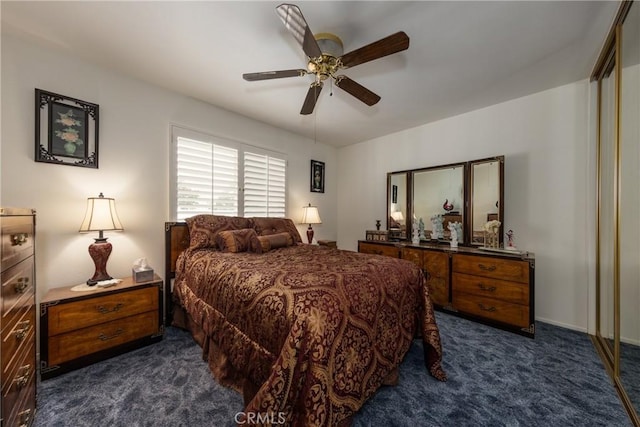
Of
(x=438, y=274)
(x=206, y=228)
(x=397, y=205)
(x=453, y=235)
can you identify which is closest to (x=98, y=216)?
(x=206, y=228)

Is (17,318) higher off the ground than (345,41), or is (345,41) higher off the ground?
(345,41)

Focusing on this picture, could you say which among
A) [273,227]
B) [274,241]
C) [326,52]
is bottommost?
[274,241]

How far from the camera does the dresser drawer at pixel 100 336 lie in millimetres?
1768

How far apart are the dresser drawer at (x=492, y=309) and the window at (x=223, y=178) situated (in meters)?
2.72

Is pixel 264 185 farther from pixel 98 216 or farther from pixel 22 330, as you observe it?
pixel 22 330

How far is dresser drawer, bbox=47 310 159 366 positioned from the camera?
5.80ft

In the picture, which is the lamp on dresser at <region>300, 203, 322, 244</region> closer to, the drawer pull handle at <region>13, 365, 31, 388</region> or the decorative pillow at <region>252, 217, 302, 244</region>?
the decorative pillow at <region>252, 217, 302, 244</region>

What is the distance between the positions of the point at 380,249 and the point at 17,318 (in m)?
3.42

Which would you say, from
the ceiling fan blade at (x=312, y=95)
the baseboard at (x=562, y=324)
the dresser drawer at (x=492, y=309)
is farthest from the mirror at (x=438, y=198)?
the ceiling fan blade at (x=312, y=95)

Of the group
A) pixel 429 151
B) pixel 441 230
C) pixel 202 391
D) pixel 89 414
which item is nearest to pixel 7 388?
pixel 89 414

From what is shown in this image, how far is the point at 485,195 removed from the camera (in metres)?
3.06

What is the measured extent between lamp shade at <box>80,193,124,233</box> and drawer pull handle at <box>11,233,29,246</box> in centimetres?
84

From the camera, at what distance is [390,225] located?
4078 millimetres

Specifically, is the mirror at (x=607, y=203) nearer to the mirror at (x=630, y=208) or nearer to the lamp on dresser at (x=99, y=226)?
the mirror at (x=630, y=208)
